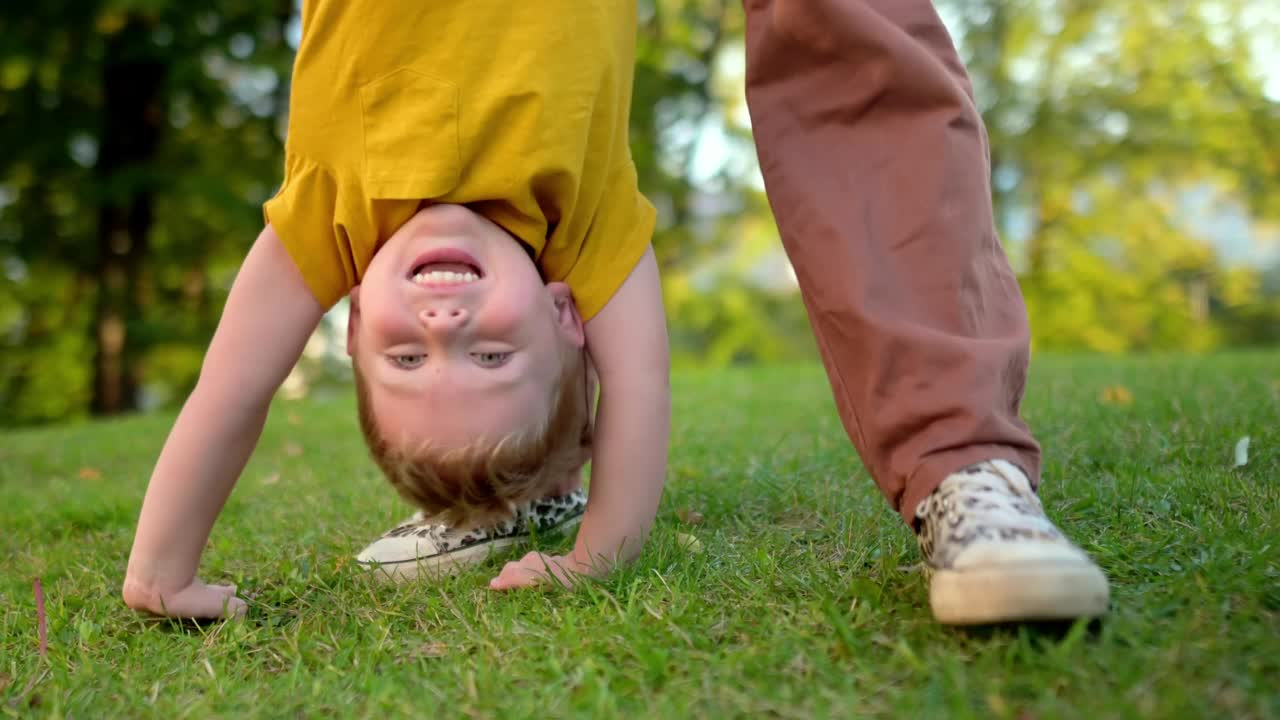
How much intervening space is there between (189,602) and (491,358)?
2.42 feet

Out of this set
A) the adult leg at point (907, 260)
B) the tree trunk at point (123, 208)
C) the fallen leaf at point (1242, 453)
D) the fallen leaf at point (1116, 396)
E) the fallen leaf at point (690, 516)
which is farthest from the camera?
the tree trunk at point (123, 208)

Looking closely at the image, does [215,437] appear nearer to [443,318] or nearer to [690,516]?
[443,318]

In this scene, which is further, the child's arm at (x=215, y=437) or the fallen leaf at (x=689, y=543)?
the fallen leaf at (x=689, y=543)

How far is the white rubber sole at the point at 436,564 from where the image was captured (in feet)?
6.61

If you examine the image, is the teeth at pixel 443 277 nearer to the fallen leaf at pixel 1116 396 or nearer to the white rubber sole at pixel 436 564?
the white rubber sole at pixel 436 564

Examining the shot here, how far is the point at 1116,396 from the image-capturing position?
4184 millimetres

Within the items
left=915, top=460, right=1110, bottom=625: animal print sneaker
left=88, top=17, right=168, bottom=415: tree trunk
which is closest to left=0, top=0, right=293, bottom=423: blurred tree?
left=88, top=17, right=168, bottom=415: tree trunk

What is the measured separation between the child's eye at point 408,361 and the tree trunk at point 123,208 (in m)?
9.45

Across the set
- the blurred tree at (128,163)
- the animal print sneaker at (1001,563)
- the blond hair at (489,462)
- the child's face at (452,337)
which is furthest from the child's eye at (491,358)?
the blurred tree at (128,163)

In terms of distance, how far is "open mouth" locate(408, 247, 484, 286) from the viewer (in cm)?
180

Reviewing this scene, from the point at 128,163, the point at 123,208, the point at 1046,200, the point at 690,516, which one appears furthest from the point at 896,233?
the point at 1046,200

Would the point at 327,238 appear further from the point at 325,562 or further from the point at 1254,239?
the point at 1254,239

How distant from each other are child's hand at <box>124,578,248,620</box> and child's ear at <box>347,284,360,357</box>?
0.52 meters

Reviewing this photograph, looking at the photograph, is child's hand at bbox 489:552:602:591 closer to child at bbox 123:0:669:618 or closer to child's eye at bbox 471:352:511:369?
child at bbox 123:0:669:618
